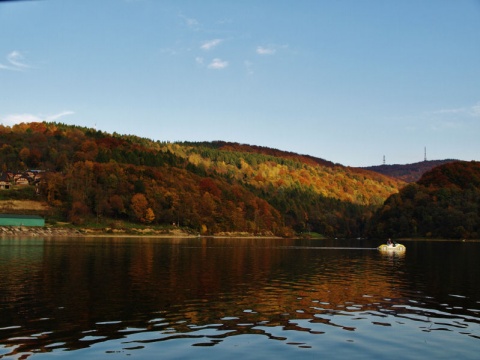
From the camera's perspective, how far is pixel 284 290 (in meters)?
46.8

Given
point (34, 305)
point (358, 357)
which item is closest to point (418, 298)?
point (358, 357)

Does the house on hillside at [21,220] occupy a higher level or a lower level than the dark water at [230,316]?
higher

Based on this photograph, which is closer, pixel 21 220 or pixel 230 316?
pixel 230 316

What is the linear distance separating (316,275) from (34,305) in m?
36.1

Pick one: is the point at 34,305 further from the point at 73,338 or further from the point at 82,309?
the point at 73,338

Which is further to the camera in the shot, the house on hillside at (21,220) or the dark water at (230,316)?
the house on hillside at (21,220)

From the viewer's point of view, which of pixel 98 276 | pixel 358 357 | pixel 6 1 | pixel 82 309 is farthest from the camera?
pixel 98 276

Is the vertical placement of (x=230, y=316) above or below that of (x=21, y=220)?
below

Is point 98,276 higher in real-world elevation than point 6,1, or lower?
lower

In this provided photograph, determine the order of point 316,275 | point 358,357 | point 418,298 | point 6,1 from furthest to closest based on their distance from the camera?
point 316,275
point 418,298
point 358,357
point 6,1

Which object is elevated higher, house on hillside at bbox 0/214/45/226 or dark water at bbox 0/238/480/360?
house on hillside at bbox 0/214/45/226

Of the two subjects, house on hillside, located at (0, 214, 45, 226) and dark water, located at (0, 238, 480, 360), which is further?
house on hillside, located at (0, 214, 45, 226)

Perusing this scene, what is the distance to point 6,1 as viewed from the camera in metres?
13.5

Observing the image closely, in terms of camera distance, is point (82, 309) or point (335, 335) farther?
point (82, 309)
